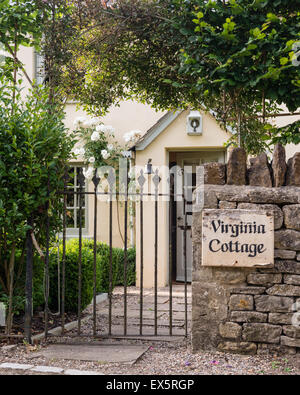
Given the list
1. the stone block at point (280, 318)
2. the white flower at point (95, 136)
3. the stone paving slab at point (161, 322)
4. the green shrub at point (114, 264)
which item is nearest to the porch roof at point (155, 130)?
the white flower at point (95, 136)

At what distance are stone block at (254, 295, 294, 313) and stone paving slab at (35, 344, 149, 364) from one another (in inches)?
43.5

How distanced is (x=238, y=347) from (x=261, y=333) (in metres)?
0.23

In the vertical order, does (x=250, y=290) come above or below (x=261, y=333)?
above

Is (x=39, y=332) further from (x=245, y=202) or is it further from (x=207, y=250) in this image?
(x=245, y=202)

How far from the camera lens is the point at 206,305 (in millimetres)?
3850

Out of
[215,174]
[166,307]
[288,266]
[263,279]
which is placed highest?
[215,174]

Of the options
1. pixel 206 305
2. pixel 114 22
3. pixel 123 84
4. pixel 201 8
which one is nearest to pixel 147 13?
pixel 114 22

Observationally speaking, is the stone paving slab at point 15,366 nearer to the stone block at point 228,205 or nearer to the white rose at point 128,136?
the stone block at point 228,205

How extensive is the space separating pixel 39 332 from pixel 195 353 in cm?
163

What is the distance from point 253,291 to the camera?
376 centimetres

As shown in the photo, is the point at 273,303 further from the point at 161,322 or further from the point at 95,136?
the point at 95,136

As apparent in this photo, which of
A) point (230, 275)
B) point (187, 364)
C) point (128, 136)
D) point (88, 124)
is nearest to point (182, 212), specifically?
point (128, 136)

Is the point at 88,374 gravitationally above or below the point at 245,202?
below

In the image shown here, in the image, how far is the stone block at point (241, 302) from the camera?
148 inches
